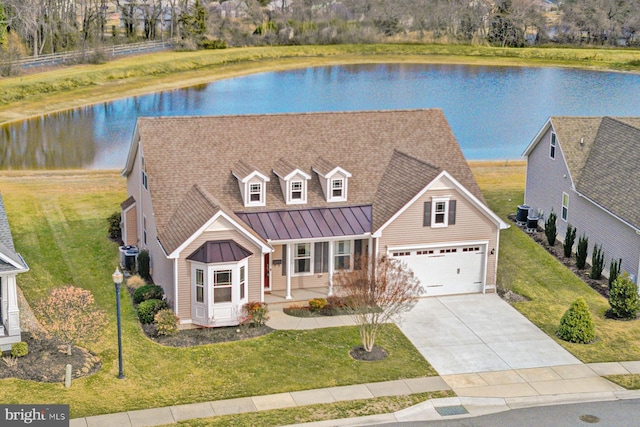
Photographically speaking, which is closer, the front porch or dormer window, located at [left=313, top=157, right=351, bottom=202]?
the front porch

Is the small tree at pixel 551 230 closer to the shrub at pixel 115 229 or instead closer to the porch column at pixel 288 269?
the porch column at pixel 288 269

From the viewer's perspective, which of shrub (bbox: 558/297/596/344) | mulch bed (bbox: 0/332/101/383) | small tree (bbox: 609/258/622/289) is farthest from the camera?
small tree (bbox: 609/258/622/289)

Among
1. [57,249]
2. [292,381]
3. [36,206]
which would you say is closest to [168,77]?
[36,206]

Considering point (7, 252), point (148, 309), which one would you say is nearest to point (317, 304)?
point (148, 309)

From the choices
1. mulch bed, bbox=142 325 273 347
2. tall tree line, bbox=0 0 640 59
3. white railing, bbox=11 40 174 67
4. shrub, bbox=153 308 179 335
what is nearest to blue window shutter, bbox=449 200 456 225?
mulch bed, bbox=142 325 273 347

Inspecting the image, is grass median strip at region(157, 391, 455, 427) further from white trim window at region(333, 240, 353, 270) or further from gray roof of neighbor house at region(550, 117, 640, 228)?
gray roof of neighbor house at region(550, 117, 640, 228)

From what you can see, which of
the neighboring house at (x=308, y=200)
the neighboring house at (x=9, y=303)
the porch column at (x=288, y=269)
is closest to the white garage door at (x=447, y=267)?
the neighboring house at (x=308, y=200)

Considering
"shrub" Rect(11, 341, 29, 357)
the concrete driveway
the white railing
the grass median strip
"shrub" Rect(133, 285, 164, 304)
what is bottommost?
the grass median strip

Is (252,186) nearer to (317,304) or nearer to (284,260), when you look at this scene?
(284,260)
